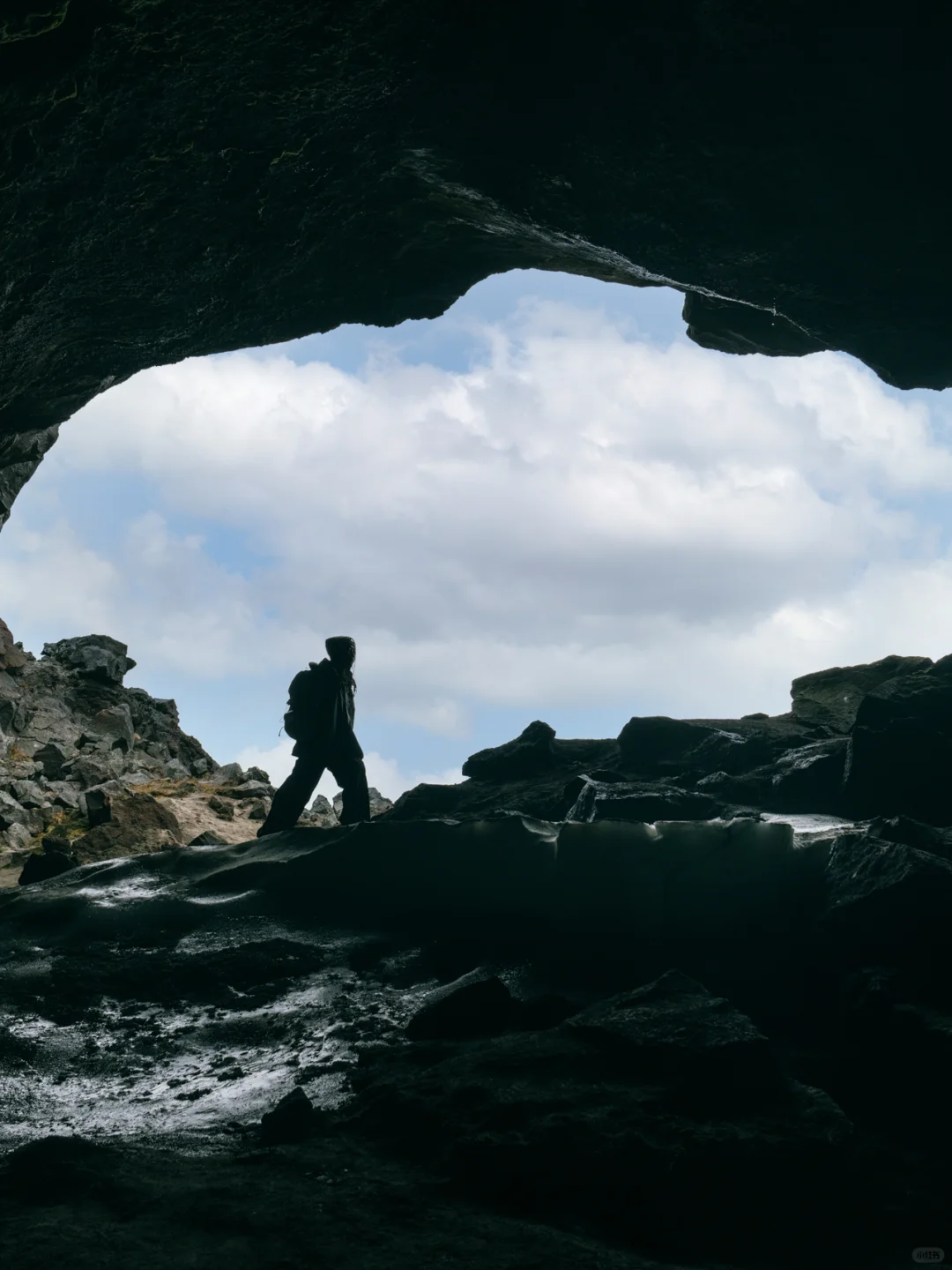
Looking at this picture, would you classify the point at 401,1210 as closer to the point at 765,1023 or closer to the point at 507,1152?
the point at 507,1152

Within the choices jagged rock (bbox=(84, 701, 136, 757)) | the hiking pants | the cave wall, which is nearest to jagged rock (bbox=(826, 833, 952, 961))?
the cave wall

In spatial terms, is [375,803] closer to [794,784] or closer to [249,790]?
[249,790]

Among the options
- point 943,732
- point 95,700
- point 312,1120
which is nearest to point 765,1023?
point 312,1120

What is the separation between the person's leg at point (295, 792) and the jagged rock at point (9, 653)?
1231 cm

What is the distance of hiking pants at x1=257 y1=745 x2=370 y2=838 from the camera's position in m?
9.49

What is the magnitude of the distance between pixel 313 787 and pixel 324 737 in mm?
548

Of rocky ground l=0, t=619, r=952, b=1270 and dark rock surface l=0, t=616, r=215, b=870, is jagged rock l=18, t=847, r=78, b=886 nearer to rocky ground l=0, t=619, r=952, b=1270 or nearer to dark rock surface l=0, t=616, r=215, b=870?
rocky ground l=0, t=619, r=952, b=1270

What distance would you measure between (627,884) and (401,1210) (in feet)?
9.08

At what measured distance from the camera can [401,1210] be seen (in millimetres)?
3061

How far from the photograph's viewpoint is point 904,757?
25.2 ft

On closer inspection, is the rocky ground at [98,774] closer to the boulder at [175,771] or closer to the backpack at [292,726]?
the boulder at [175,771]

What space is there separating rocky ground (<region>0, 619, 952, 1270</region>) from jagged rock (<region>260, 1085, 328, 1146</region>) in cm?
1

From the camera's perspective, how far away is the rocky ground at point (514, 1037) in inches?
122

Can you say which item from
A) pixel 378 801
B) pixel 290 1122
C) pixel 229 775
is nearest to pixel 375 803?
pixel 378 801
